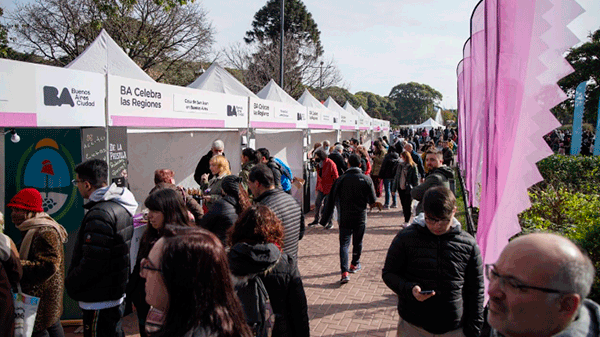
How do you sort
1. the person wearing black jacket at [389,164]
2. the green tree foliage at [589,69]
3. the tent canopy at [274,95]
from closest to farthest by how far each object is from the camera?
the person wearing black jacket at [389,164] → the tent canopy at [274,95] → the green tree foliage at [589,69]

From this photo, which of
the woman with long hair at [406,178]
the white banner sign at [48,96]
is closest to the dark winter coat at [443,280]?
the white banner sign at [48,96]

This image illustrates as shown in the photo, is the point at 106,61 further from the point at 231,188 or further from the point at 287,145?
the point at 287,145

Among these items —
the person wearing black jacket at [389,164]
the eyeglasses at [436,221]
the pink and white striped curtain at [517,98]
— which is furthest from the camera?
the person wearing black jacket at [389,164]

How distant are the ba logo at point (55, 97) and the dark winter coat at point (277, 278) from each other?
2.60m

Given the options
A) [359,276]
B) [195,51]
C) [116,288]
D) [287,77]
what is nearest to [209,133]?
[359,276]

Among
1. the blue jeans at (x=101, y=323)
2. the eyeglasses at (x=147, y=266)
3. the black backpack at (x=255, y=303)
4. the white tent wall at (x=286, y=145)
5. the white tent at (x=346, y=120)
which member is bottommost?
the blue jeans at (x=101, y=323)

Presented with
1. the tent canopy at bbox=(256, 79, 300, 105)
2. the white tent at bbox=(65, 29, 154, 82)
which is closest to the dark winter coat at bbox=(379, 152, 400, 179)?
the tent canopy at bbox=(256, 79, 300, 105)

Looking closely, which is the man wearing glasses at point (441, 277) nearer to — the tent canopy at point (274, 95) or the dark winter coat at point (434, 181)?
the dark winter coat at point (434, 181)

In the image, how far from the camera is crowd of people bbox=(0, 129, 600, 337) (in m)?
1.39

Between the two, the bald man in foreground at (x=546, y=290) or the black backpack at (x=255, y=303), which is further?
the black backpack at (x=255, y=303)

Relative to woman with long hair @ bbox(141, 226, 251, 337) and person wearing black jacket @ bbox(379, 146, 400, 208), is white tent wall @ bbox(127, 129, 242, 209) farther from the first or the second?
woman with long hair @ bbox(141, 226, 251, 337)

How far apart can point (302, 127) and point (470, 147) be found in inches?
166

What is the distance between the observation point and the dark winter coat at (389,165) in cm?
1073

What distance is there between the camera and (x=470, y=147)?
948 centimetres
